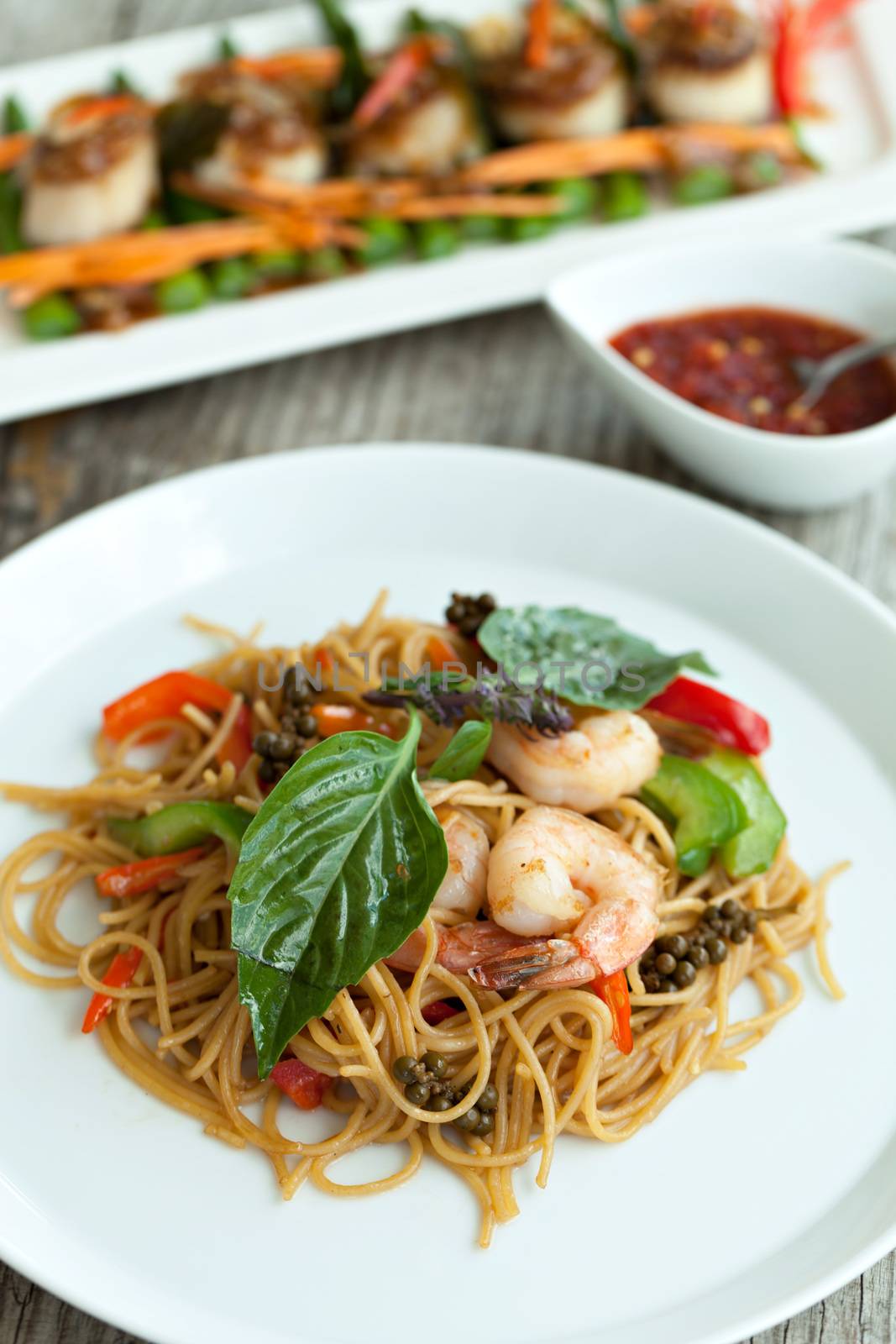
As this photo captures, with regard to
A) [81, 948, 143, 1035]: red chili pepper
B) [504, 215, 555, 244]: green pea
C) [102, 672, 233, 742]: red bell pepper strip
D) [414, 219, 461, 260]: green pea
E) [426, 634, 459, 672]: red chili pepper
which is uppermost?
[504, 215, 555, 244]: green pea

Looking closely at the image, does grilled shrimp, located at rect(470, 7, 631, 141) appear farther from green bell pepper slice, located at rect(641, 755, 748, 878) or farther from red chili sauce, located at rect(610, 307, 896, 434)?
green bell pepper slice, located at rect(641, 755, 748, 878)

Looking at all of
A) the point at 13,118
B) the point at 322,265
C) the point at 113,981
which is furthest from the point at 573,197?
the point at 113,981

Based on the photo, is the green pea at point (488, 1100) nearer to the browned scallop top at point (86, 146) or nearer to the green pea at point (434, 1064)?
the green pea at point (434, 1064)

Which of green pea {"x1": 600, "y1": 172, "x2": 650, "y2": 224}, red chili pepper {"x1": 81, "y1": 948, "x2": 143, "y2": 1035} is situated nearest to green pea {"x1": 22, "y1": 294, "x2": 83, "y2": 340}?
green pea {"x1": 600, "y1": 172, "x2": 650, "y2": 224}

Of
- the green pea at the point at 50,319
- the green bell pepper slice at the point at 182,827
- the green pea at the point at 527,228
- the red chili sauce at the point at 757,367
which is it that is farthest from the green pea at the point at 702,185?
the green bell pepper slice at the point at 182,827

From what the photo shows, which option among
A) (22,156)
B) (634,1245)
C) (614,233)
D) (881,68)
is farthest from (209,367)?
(881,68)

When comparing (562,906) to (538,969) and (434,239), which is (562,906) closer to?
(538,969)
